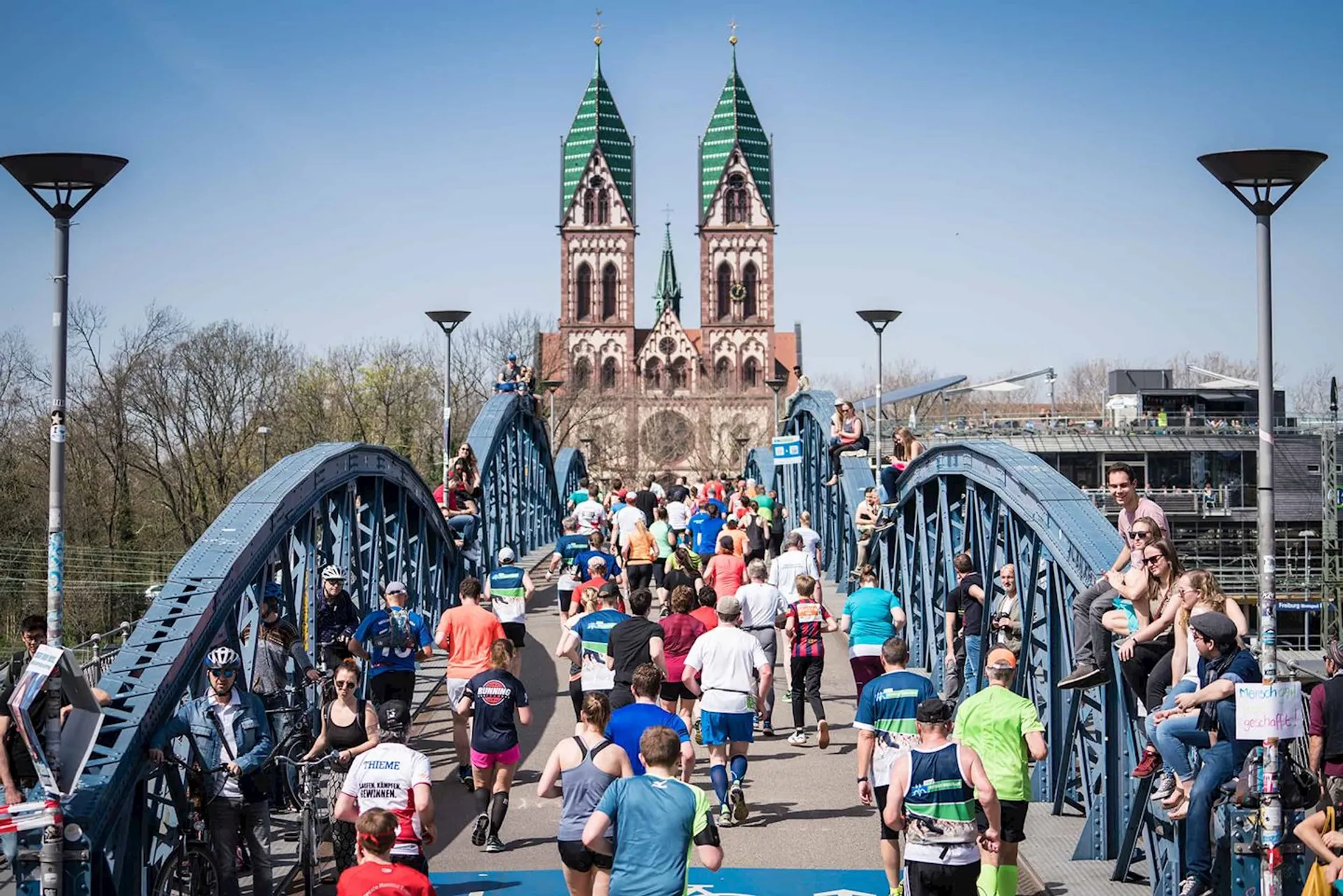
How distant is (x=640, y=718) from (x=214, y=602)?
2622 millimetres

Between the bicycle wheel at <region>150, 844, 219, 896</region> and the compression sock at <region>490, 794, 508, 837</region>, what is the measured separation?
2198mm

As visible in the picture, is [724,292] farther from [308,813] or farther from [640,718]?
[640,718]

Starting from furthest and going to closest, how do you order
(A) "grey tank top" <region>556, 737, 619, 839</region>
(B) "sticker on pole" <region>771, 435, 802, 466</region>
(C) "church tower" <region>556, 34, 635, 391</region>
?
(C) "church tower" <region>556, 34, 635, 391</region> → (B) "sticker on pole" <region>771, 435, 802, 466</region> → (A) "grey tank top" <region>556, 737, 619, 839</region>

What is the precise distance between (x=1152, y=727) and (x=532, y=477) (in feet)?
88.1

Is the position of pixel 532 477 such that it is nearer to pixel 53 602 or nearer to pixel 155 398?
pixel 155 398

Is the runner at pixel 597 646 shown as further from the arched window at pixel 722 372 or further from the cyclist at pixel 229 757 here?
the arched window at pixel 722 372

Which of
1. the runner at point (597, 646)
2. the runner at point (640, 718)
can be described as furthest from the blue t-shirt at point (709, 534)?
the runner at point (640, 718)

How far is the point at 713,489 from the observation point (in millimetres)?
27078

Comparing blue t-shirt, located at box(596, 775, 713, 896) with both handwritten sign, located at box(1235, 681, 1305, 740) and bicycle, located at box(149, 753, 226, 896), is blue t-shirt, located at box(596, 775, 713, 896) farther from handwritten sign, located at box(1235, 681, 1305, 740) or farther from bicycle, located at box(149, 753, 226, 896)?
bicycle, located at box(149, 753, 226, 896)

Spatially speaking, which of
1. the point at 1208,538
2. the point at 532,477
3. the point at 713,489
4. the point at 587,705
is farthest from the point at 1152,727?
the point at 1208,538

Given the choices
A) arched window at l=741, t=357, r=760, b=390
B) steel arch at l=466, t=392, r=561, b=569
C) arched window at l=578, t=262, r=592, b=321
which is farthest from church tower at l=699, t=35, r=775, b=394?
steel arch at l=466, t=392, r=561, b=569

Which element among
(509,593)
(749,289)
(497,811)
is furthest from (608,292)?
(497,811)

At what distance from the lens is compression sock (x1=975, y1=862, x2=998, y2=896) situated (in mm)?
8508

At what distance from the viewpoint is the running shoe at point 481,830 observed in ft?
35.2
